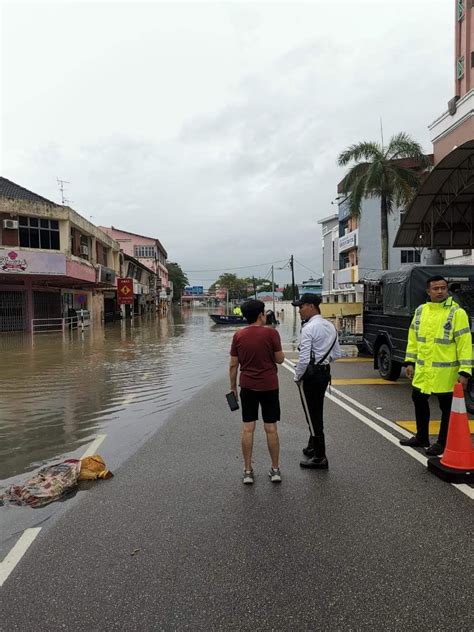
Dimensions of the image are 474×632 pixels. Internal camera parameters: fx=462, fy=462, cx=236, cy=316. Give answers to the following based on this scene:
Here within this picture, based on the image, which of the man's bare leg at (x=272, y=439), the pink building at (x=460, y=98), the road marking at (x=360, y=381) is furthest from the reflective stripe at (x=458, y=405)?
the pink building at (x=460, y=98)

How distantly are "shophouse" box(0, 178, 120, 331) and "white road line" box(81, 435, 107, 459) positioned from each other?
63.6 ft

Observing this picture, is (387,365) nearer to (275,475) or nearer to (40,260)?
(275,475)

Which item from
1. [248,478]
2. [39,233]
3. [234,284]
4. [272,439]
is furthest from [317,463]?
[234,284]

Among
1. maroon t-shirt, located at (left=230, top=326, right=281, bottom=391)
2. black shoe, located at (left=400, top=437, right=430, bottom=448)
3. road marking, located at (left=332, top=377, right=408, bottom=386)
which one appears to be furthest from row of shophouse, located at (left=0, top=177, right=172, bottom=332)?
black shoe, located at (left=400, top=437, right=430, bottom=448)

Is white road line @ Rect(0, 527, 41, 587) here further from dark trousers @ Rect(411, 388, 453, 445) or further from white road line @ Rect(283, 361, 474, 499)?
dark trousers @ Rect(411, 388, 453, 445)

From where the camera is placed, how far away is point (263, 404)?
4281mm

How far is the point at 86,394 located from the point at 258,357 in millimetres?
5833

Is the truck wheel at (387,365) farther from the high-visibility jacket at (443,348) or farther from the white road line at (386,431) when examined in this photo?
the high-visibility jacket at (443,348)

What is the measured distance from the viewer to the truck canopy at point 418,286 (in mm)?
8312

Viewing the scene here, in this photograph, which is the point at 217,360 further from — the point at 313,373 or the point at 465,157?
the point at 313,373

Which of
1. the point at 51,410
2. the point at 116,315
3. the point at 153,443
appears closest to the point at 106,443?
the point at 153,443

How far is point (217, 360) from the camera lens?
14602 millimetres

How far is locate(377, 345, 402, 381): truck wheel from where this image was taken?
9734mm

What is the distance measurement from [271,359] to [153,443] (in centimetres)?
225
